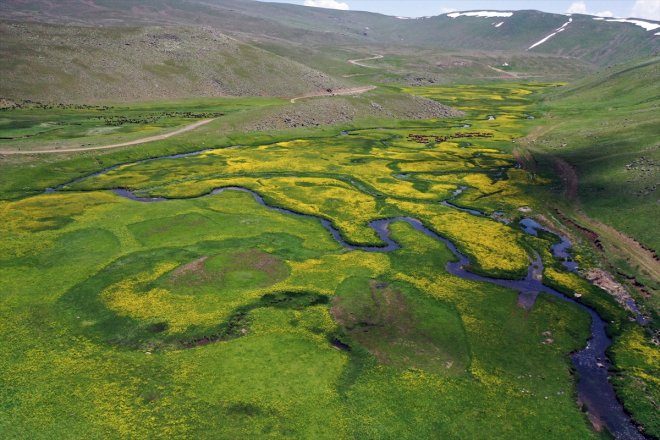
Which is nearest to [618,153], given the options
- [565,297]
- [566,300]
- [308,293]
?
[565,297]

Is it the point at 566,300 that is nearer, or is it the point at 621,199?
the point at 566,300

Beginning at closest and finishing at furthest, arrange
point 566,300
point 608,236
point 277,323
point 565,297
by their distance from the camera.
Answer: point 277,323, point 566,300, point 565,297, point 608,236

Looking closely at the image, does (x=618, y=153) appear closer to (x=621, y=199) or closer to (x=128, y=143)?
(x=621, y=199)

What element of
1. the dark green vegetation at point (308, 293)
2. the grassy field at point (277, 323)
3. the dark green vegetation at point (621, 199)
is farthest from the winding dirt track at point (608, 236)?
the grassy field at point (277, 323)

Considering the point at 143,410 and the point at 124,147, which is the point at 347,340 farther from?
the point at 124,147

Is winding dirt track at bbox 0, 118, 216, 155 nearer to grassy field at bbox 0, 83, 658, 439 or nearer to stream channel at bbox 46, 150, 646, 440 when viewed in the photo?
→ stream channel at bbox 46, 150, 646, 440
